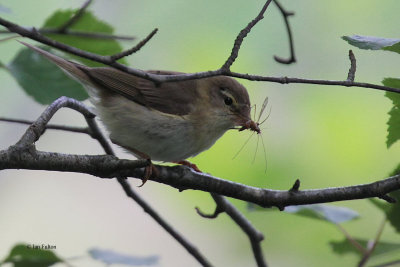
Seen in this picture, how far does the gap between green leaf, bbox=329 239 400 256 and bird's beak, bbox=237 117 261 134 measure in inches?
32.7

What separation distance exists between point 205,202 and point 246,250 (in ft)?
3.49

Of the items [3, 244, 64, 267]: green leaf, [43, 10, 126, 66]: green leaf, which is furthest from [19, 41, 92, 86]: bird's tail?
[3, 244, 64, 267]: green leaf

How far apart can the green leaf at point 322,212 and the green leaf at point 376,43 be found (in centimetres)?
110

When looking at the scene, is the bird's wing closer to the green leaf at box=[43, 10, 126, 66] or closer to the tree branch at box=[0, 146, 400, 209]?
the green leaf at box=[43, 10, 126, 66]

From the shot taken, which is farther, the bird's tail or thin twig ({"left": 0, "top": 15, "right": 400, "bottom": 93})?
the bird's tail

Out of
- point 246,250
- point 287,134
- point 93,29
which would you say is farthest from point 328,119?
point 93,29

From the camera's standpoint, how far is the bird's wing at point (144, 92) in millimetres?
3617

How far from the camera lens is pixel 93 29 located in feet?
10.2

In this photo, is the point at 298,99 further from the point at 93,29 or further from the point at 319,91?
the point at 93,29

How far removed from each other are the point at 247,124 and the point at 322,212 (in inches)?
31.6

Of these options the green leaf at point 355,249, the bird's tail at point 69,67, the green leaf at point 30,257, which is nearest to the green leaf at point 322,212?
the green leaf at point 355,249

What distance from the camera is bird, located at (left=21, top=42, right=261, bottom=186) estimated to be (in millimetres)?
3424

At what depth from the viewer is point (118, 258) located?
3045 mm

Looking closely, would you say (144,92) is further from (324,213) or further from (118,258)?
(324,213)
